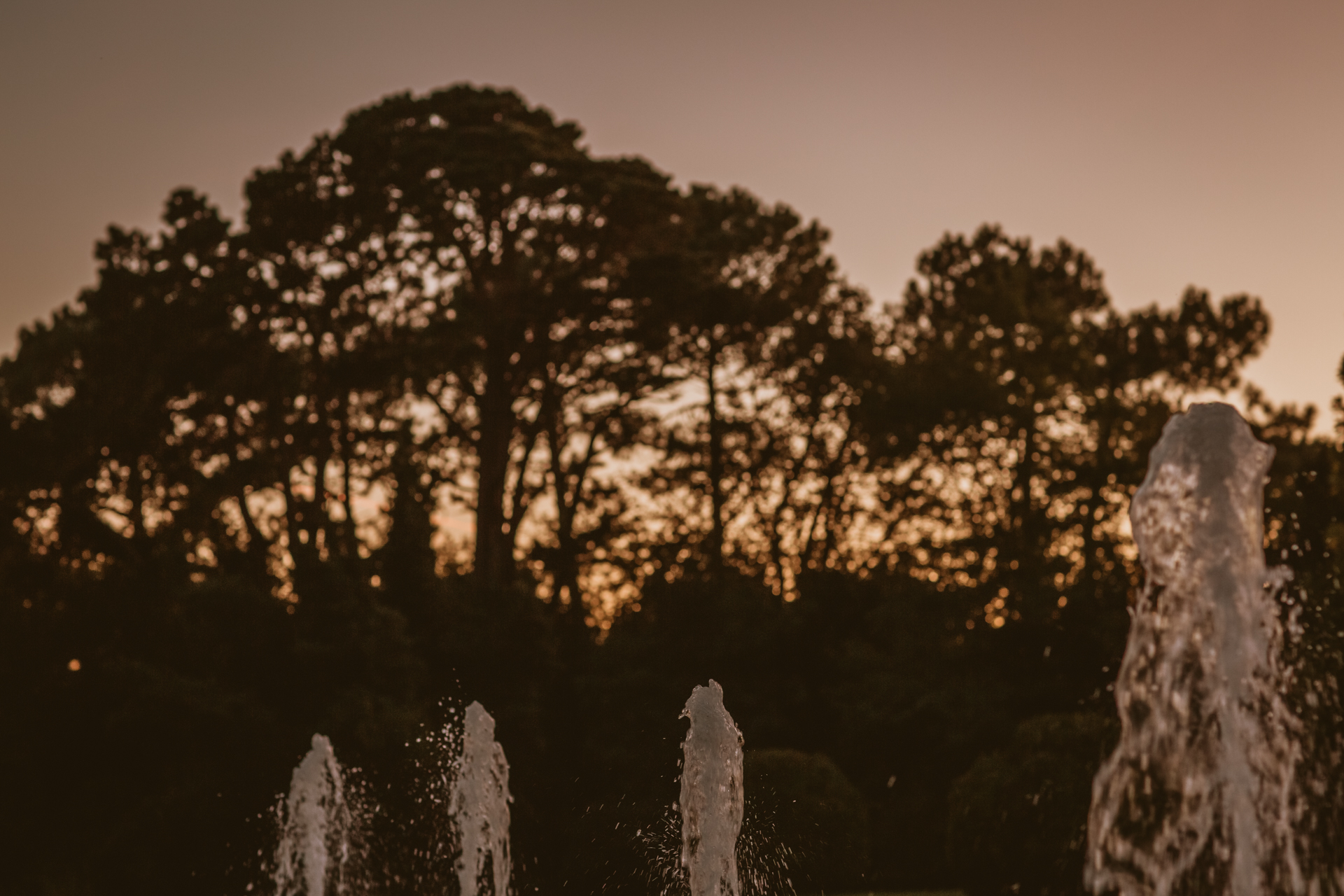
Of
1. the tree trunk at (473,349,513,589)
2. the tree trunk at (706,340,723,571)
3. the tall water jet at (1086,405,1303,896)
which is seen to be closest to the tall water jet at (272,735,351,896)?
the tree trunk at (473,349,513,589)

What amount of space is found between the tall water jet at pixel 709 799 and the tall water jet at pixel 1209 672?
5.62 metres

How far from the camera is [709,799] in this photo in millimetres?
13477

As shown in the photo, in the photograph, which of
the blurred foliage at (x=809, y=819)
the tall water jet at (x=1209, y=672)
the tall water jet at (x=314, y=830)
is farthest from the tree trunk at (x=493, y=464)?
the tall water jet at (x=1209, y=672)

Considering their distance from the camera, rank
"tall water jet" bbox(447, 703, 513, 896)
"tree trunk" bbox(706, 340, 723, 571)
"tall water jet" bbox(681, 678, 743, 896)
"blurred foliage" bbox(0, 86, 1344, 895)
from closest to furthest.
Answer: "tall water jet" bbox(681, 678, 743, 896) → "tall water jet" bbox(447, 703, 513, 896) → "blurred foliage" bbox(0, 86, 1344, 895) → "tree trunk" bbox(706, 340, 723, 571)

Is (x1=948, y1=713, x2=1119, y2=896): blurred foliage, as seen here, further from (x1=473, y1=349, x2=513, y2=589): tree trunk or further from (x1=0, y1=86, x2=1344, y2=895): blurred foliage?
(x1=473, y1=349, x2=513, y2=589): tree trunk

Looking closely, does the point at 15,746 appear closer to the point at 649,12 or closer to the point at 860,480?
the point at 649,12

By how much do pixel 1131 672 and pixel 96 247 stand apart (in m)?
24.4

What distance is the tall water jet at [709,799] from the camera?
13.3 meters

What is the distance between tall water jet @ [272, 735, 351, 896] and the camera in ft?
62.1

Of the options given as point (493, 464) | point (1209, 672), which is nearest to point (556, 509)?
point (493, 464)

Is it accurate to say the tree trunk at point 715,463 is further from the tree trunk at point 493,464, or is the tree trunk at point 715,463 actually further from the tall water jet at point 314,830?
the tall water jet at point 314,830

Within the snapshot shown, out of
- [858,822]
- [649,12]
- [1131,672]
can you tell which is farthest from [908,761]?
[1131,672]

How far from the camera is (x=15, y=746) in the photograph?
23.2 m

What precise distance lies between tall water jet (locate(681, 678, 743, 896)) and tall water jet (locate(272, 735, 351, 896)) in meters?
6.98
